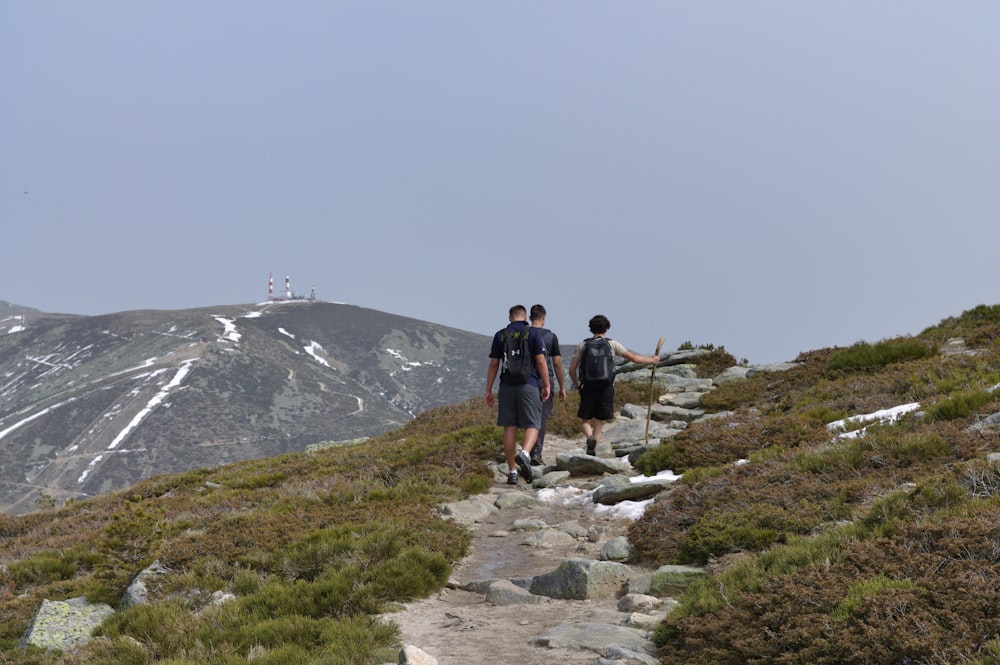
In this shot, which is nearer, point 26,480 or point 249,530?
point 249,530

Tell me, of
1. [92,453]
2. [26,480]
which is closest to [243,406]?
[92,453]

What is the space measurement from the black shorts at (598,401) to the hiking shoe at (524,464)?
5.47 feet

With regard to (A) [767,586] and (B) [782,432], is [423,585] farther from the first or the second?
(B) [782,432]

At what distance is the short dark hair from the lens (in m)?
14.0

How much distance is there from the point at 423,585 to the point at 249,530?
3323 mm

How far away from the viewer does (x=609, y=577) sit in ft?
25.3

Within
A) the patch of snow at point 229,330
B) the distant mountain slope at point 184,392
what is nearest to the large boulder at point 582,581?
the distant mountain slope at point 184,392

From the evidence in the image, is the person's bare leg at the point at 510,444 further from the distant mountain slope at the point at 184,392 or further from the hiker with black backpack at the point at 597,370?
the distant mountain slope at the point at 184,392

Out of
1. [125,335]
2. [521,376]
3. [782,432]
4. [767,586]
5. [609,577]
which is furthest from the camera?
[125,335]

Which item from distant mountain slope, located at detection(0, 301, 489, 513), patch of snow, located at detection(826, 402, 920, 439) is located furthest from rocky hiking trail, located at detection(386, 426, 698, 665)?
distant mountain slope, located at detection(0, 301, 489, 513)

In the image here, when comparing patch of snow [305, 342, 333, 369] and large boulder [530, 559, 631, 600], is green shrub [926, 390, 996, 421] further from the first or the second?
patch of snow [305, 342, 333, 369]

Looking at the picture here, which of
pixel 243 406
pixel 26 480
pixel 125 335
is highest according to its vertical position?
pixel 125 335

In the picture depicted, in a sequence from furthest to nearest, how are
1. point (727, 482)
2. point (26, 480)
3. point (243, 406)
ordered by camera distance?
1. point (243, 406)
2. point (26, 480)
3. point (727, 482)

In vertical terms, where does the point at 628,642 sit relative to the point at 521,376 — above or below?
below
